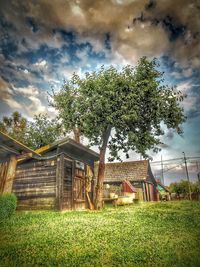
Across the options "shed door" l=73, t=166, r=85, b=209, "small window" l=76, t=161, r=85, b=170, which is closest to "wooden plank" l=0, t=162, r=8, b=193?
"shed door" l=73, t=166, r=85, b=209

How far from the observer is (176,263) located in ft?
13.4

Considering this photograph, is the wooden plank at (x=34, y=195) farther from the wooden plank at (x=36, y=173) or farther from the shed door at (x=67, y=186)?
the wooden plank at (x=36, y=173)

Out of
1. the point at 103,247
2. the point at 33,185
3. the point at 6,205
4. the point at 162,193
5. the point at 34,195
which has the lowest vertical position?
the point at 103,247

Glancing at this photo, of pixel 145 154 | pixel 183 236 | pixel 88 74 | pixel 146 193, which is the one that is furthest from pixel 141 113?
pixel 146 193

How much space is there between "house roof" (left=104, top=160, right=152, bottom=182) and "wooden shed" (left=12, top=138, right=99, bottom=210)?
17.2 metres

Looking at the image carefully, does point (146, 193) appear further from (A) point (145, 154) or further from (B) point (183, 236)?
(B) point (183, 236)

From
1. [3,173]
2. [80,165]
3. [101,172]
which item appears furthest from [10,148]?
[101,172]

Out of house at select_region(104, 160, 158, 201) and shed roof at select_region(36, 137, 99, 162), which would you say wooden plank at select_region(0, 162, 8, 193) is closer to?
shed roof at select_region(36, 137, 99, 162)

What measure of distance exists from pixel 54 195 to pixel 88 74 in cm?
1166

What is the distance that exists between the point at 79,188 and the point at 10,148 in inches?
300

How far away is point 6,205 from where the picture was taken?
10.1 metres

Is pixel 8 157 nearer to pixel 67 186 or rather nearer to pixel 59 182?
pixel 59 182

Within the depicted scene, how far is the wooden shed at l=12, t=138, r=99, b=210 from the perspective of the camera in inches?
555

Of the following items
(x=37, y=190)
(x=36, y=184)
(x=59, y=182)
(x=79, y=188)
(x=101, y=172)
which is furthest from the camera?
(x=101, y=172)
